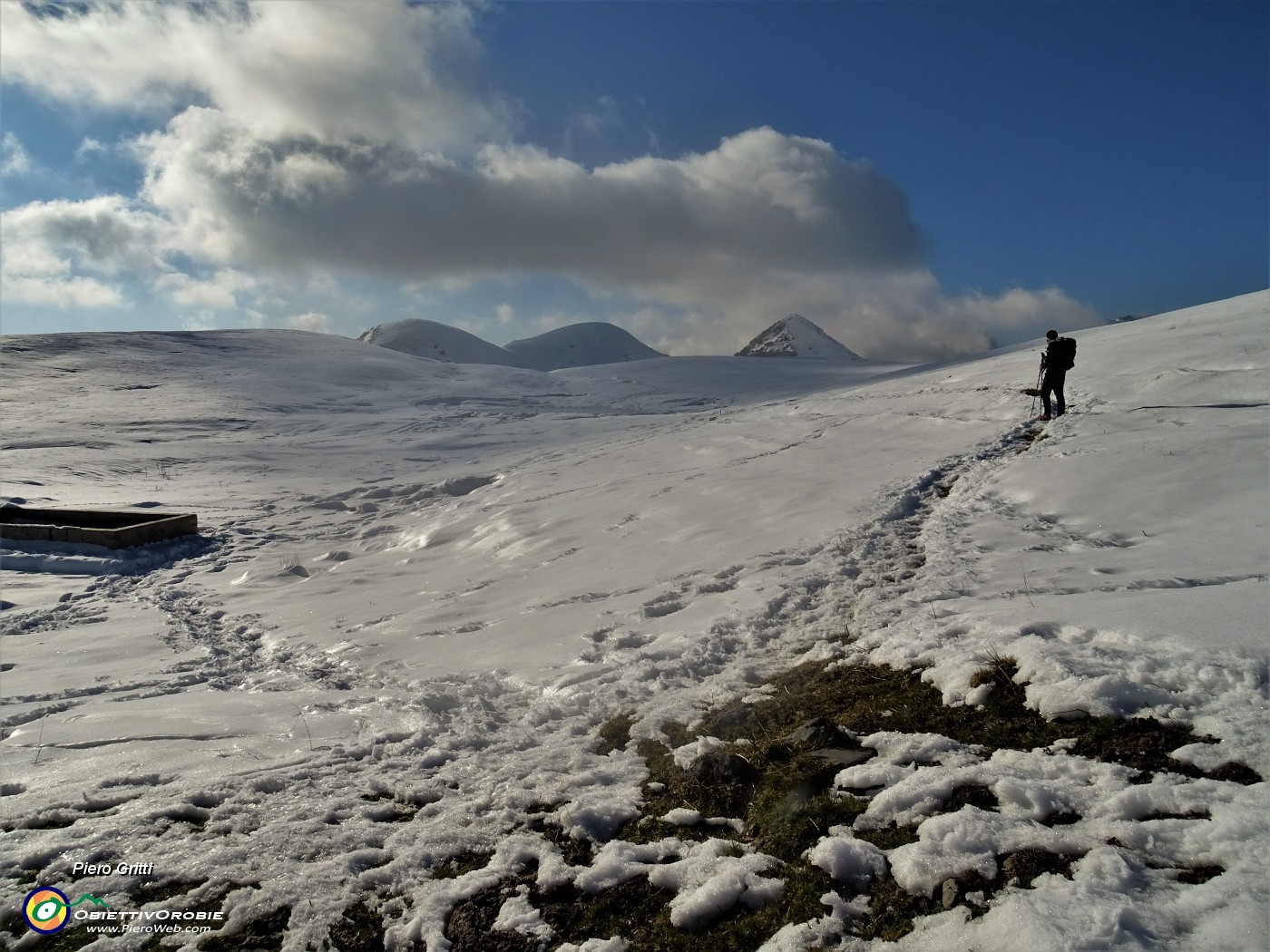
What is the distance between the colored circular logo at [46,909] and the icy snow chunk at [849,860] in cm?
404

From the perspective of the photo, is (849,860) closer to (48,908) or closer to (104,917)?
(104,917)

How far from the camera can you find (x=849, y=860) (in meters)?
4.00

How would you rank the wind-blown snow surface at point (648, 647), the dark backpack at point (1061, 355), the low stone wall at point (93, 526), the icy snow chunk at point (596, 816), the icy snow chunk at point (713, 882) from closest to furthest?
the icy snow chunk at point (713, 882), the wind-blown snow surface at point (648, 647), the icy snow chunk at point (596, 816), the low stone wall at point (93, 526), the dark backpack at point (1061, 355)

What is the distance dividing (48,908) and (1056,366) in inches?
650

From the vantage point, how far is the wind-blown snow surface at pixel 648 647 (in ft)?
13.3

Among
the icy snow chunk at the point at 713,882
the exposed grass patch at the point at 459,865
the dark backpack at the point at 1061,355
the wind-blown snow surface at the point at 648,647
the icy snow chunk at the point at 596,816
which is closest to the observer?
the icy snow chunk at the point at 713,882

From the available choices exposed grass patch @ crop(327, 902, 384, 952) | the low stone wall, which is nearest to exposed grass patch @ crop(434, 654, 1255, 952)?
exposed grass patch @ crop(327, 902, 384, 952)

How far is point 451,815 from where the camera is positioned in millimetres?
5047

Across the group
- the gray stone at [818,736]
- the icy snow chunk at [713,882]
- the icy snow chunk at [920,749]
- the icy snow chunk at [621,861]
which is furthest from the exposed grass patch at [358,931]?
the icy snow chunk at [920,749]

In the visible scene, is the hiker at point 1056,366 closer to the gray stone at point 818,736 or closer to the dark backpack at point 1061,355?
the dark backpack at point 1061,355

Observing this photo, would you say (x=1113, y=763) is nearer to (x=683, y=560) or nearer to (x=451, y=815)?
(x=451, y=815)

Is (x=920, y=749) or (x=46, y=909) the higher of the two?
(x=920, y=749)

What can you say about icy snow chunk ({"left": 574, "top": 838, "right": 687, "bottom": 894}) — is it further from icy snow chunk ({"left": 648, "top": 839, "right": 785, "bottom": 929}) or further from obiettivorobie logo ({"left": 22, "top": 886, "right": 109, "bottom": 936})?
obiettivorobie logo ({"left": 22, "top": 886, "right": 109, "bottom": 936})

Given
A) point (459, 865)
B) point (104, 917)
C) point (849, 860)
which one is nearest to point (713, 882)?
point (849, 860)
